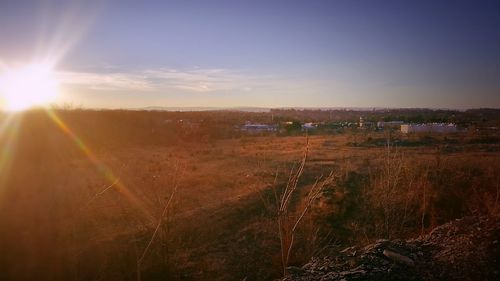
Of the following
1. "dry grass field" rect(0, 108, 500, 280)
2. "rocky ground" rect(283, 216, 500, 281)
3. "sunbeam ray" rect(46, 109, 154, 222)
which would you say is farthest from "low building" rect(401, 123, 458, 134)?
"rocky ground" rect(283, 216, 500, 281)

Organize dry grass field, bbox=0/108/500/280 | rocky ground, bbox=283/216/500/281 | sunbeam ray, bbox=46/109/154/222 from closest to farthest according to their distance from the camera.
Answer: rocky ground, bbox=283/216/500/281 → dry grass field, bbox=0/108/500/280 → sunbeam ray, bbox=46/109/154/222

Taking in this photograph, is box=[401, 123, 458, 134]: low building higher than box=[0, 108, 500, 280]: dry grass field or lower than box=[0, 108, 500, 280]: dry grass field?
higher

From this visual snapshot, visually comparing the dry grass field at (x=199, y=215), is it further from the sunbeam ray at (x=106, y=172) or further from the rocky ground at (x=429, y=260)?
the rocky ground at (x=429, y=260)

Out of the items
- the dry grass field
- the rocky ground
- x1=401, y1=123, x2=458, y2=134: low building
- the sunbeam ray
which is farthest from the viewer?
x1=401, y1=123, x2=458, y2=134: low building

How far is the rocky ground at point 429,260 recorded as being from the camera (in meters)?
3.88

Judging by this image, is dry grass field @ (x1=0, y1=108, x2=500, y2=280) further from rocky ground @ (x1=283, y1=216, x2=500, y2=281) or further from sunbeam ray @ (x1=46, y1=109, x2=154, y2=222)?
rocky ground @ (x1=283, y1=216, x2=500, y2=281)

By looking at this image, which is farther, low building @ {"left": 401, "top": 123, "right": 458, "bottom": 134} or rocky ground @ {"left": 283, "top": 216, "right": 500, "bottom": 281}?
low building @ {"left": 401, "top": 123, "right": 458, "bottom": 134}

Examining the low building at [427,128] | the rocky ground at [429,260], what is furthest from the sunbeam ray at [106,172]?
the low building at [427,128]

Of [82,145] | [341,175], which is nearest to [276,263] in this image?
[341,175]

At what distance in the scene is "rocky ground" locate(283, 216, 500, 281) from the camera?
3875mm

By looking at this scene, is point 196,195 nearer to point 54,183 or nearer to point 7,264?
point 54,183

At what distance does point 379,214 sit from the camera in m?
9.09

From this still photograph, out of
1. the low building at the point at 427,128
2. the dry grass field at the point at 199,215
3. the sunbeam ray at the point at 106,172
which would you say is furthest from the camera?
the low building at the point at 427,128

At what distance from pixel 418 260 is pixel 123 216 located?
7609mm
